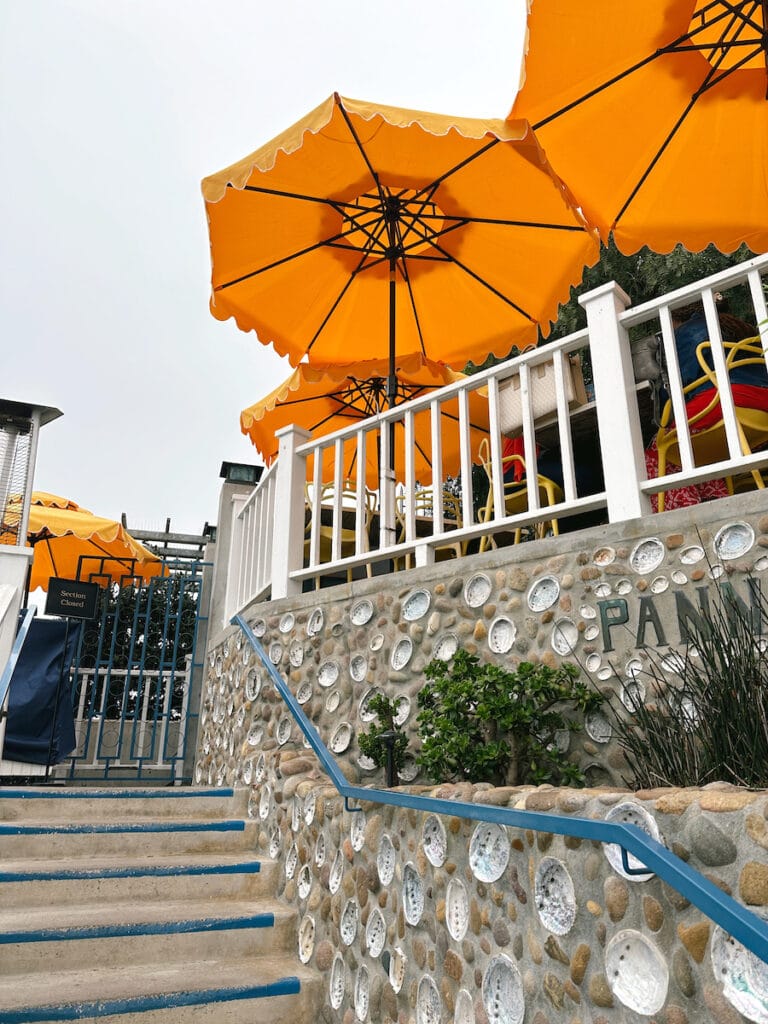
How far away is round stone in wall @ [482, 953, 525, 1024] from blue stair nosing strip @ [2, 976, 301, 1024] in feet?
3.66

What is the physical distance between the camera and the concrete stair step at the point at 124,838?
362cm

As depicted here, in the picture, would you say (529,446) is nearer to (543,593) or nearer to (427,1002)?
(543,593)

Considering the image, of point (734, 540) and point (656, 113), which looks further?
point (656, 113)

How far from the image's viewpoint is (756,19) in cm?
411

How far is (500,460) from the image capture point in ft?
11.6

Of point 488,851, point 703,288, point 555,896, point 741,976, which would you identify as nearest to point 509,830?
point 488,851

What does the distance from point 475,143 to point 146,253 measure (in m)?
15.6

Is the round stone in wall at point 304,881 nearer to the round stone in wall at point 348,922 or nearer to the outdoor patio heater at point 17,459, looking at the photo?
the round stone in wall at point 348,922

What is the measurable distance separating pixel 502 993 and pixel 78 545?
28.4 feet

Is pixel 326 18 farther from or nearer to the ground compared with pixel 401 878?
farther from the ground

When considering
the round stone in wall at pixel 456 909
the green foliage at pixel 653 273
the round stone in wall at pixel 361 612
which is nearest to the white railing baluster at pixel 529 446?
the round stone in wall at pixel 361 612

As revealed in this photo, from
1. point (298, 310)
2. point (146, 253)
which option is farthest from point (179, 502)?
point (298, 310)

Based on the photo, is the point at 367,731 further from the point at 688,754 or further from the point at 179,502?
the point at 179,502

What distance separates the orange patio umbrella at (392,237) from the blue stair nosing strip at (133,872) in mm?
3029
